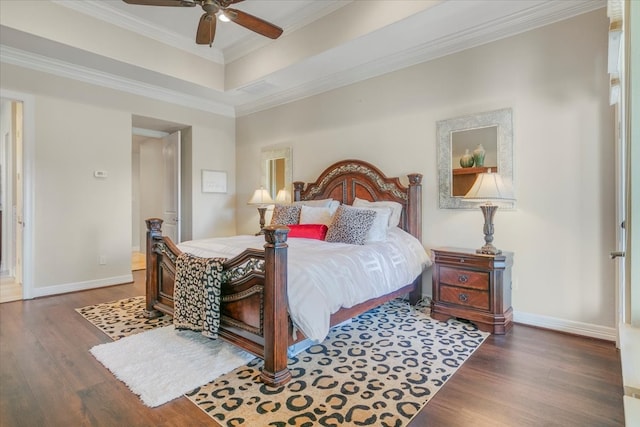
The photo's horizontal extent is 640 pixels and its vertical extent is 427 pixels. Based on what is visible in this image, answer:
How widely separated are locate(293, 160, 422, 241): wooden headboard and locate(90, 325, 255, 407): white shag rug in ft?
7.83

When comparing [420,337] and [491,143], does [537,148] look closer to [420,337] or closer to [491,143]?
[491,143]

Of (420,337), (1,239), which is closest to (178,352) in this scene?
(420,337)

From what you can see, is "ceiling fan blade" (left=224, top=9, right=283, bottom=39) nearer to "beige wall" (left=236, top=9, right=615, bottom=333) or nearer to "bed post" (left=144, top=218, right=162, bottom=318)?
"beige wall" (left=236, top=9, right=615, bottom=333)

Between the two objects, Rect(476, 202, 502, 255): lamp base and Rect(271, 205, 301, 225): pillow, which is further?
Rect(271, 205, 301, 225): pillow

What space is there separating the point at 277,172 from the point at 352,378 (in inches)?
152

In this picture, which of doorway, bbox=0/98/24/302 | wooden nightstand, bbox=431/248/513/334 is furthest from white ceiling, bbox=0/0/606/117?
wooden nightstand, bbox=431/248/513/334

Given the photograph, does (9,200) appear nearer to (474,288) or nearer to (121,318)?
(121,318)

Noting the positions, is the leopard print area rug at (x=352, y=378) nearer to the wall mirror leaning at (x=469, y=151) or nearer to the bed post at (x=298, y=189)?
the wall mirror leaning at (x=469, y=151)

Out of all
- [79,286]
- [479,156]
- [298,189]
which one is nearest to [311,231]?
[298,189]

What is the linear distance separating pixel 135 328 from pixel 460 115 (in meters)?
3.84

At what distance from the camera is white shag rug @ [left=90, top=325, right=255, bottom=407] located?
6.54ft

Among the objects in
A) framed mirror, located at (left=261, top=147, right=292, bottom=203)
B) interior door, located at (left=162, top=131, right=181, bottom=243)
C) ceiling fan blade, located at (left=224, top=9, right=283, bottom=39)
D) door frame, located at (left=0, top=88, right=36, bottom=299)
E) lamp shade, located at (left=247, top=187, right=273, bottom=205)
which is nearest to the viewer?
ceiling fan blade, located at (left=224, top=9, right=283, bottom=39)

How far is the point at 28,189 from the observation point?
3.92 m

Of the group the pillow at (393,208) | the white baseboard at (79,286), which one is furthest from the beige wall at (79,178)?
the pillow at (393,208)
